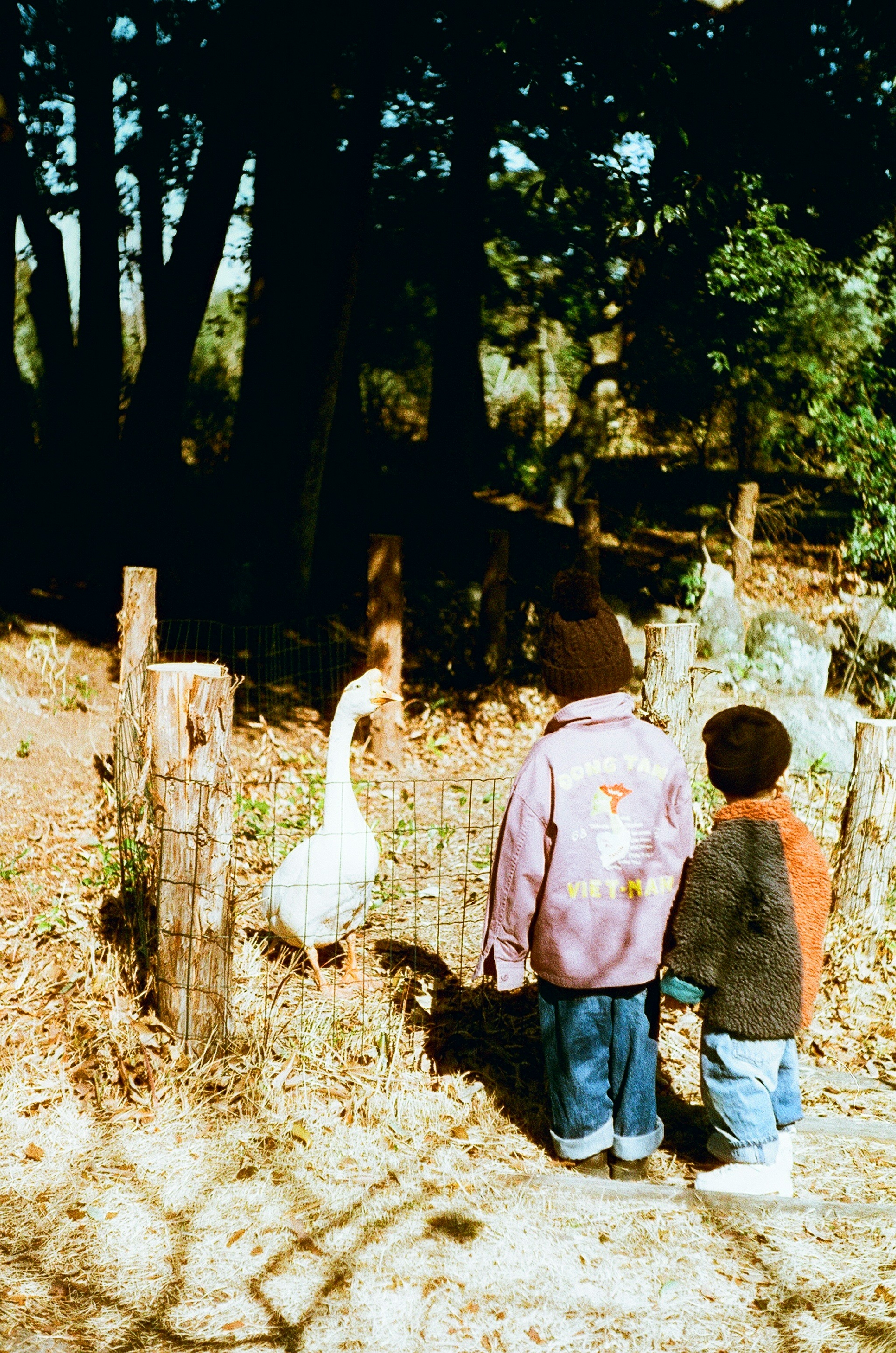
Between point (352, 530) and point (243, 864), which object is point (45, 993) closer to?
point (243, 864)

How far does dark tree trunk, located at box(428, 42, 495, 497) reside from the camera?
11.9 m

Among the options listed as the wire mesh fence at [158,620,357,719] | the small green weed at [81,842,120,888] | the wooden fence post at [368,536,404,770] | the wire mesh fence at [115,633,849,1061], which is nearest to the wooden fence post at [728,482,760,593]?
the wire mesh fence at [158,620,357,719]

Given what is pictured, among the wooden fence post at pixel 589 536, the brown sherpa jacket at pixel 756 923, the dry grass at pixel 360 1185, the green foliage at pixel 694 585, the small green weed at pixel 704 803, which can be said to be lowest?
the dry grass at pixel 360 1185

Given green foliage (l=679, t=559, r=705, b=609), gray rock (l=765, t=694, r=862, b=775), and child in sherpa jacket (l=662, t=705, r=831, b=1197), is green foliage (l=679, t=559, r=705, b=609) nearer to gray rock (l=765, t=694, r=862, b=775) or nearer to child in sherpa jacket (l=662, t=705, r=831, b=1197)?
gray rock (l=765, t=694, r=862, b=775)

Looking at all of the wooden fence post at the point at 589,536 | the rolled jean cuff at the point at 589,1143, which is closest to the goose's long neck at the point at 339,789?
the rolled jean cuff at the point at 589,1143

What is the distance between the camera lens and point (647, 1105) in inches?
142

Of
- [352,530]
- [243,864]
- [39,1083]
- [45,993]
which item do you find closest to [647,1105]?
[39,1083]

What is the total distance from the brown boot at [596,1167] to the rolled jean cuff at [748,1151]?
0.38 m

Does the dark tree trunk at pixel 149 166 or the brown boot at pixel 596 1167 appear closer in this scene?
the brown boot at pixel 596 1167

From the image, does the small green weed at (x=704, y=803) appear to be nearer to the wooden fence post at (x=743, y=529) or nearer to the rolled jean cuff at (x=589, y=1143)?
the rolled jean cuff at (x=589, y=1143)

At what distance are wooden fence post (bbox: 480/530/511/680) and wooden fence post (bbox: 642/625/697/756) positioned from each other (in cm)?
444

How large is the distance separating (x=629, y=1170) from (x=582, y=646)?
1.77 meters

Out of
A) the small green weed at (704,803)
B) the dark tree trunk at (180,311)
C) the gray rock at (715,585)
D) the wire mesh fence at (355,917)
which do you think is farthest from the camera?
the gray rock at (715,585)

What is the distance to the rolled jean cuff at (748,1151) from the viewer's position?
3.52 meters
